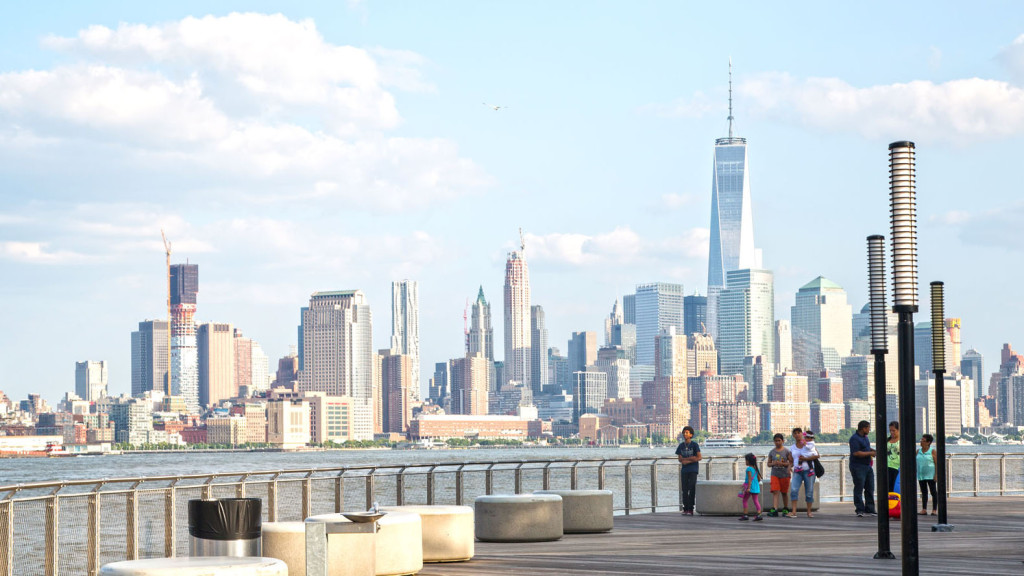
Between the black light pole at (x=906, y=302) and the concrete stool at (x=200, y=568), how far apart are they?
20.6ft

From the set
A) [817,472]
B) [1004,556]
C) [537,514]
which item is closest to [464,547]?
[537,514]

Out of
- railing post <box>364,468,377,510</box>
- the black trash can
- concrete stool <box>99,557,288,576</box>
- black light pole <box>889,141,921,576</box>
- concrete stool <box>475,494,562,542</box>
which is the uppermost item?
black light pole <box>889,141,921,576</box>

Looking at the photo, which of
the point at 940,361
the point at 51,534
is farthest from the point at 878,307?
the point at 51,534

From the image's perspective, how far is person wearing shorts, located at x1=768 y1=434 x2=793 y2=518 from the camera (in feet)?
81.1

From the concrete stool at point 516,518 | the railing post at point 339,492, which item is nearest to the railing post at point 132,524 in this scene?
the railing post at point 339,492

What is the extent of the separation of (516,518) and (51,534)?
261 inches

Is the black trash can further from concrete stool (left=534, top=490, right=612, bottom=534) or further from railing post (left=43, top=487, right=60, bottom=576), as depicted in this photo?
concrete stool (left=534, top=490, right=612, bottom=534)

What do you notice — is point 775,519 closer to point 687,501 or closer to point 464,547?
point 687,501

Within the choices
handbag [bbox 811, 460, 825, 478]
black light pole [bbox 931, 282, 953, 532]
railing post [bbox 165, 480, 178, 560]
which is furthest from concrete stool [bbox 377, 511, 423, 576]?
handbag [bbox 811, 460, 825, 478]

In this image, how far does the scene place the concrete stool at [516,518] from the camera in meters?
19.6

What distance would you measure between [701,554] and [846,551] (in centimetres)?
206

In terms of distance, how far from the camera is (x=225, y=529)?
11828 mm

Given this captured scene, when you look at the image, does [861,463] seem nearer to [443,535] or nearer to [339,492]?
[339,492]

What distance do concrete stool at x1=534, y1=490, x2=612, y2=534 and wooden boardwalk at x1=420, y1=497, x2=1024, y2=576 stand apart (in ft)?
0.84
